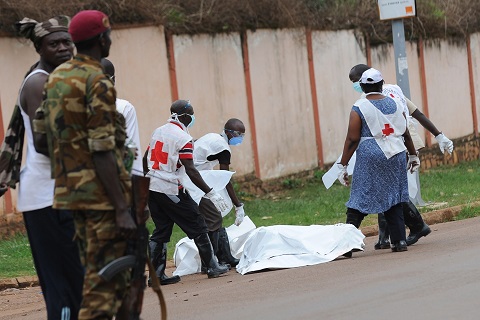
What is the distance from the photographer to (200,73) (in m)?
17.8

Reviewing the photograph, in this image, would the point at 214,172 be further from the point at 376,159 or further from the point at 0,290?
the point at 0,290

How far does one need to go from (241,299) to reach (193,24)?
32.2 ft

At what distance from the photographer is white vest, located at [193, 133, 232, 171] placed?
11266 mm

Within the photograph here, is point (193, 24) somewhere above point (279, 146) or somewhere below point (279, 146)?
above

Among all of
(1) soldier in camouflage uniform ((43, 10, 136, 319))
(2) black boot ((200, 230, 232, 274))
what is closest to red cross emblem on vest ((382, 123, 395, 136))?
(2) black boot ((200, 230, 232, 274))

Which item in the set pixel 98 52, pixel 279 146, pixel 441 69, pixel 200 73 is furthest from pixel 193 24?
pixel 98 52

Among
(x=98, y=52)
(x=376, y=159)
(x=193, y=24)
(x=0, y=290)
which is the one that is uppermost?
(x=193, y=24)

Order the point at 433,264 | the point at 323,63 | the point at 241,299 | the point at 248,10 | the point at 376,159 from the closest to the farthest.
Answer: the point at 241,299 → the point at 433,264 → the point at 376,159 → the point at 248,10 → the point at 323,63

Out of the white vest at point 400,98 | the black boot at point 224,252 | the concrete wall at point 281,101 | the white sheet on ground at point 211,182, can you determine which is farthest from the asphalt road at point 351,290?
the concrete wall at point 281,101

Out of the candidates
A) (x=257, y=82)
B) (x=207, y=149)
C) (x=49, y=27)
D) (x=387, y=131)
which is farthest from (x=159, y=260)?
(x=257, y=82)

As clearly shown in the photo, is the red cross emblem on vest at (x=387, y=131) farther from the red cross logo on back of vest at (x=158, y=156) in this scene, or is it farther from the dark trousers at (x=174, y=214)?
the red cross logo on back of vest at (x=158, y=156)

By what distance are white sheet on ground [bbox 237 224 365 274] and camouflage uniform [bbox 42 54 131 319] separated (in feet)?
16.5

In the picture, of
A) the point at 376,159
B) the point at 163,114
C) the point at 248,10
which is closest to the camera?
the point at 376,159

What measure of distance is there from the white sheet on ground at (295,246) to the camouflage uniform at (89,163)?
5.04 meters
